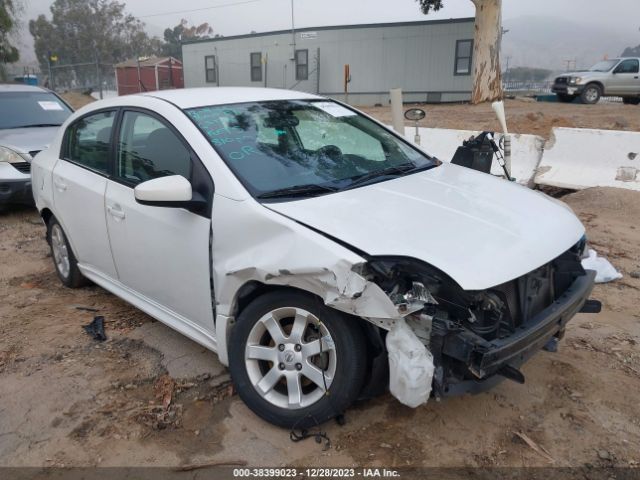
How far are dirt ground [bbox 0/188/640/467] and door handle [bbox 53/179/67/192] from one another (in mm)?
1063

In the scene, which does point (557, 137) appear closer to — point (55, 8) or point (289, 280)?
point (289, 280)

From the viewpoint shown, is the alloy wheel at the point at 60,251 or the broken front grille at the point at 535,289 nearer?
the broken front grille at the point at 535,289

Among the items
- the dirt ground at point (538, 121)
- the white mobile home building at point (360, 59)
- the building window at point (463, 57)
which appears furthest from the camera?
the white mobile home building at point (360, 59)

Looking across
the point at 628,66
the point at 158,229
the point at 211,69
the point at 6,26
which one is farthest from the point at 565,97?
the point at 6,26

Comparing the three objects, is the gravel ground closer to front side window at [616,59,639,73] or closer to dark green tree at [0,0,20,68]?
front side window at [616,59,639,73]

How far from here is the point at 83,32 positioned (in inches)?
Answer: 2520

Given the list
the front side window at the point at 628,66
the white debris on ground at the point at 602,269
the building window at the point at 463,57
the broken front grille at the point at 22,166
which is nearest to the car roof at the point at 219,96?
the white debris on ground at the point at 602,269

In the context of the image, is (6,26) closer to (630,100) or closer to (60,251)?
(60,251)

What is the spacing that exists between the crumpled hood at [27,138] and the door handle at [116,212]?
14.4ft

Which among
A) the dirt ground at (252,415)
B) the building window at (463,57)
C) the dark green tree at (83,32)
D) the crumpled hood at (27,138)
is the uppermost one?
the dark green tree at (83,32)

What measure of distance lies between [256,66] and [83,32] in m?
44.3

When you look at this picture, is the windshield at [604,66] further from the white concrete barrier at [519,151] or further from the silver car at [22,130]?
Result: the silver car at [22,130]

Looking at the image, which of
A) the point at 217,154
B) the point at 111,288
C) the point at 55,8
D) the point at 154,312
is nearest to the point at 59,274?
the point at 111,288

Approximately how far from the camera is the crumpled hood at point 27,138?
7164mm
